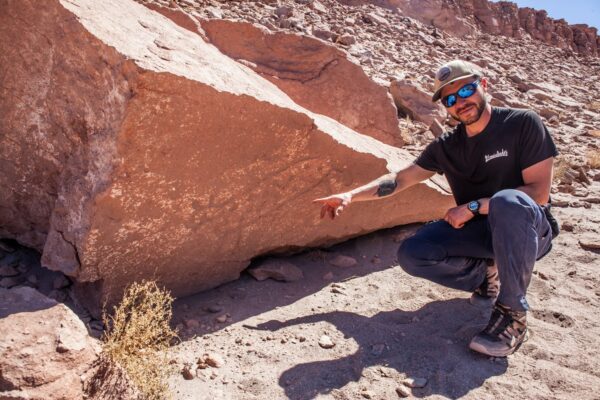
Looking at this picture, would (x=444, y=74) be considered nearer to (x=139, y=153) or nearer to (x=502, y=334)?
(x=502, y=334)

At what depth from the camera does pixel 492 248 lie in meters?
2.39

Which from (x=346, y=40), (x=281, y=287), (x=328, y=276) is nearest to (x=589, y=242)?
(x=328, y=276)

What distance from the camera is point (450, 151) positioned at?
2535mm

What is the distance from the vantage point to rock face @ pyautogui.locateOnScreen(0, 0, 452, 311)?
212 cm

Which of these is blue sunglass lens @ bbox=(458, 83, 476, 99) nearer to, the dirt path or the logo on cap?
the logo on cap

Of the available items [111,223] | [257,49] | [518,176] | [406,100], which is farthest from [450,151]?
[406,100]

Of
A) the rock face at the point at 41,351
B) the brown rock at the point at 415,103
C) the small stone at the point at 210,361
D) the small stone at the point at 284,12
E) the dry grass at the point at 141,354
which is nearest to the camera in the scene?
the rock face at the point at 41,351

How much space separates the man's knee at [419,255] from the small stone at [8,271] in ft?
6.26

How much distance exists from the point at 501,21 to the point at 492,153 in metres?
22.9

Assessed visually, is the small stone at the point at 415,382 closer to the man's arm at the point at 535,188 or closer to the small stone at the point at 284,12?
the man's arm at the point at 535,188

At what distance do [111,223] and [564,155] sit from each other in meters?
4.93

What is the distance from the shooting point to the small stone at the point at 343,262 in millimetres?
2930

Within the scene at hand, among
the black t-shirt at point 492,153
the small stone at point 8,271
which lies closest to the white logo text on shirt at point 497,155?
the black t-shirt at point 492,153

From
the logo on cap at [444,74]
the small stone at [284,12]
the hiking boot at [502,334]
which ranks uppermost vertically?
the small stone at [284,12]
